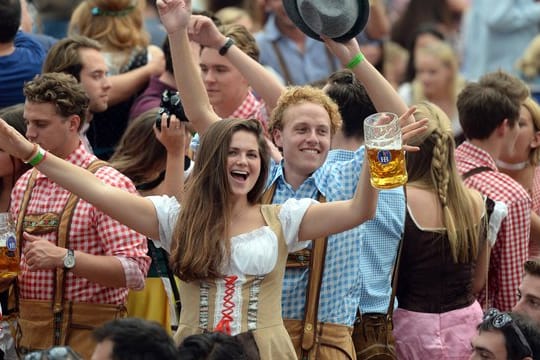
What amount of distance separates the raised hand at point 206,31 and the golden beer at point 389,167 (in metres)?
1.75

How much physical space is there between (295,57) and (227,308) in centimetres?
543

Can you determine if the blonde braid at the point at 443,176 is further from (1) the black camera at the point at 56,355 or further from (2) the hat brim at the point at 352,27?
(1) the black camera at the point at 56,355

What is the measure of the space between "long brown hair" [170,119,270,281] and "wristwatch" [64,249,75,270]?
60 cm

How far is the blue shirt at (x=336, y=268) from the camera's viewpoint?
20.0ft

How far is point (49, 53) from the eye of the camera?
7.89 m

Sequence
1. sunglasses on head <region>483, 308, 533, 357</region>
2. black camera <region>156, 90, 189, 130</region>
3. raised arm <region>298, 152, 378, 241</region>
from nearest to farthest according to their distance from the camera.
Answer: raised arm <region>298, 152, 378, 241</region>
sunglasses on head <region>483, 308, 533, 357</region>
black camera <region>156, 90, 189, 130</region>

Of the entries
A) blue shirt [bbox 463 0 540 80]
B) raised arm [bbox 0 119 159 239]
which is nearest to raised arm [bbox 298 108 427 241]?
raised arm [bbox 0 119 159 239]

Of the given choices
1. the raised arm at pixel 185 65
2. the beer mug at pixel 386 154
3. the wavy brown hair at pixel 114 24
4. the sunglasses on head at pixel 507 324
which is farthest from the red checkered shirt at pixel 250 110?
the beer mug at pixel 386 154

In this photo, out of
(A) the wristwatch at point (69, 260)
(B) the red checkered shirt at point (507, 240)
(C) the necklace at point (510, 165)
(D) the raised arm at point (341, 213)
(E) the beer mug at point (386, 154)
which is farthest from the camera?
(C) the necklace at point (510, 165)

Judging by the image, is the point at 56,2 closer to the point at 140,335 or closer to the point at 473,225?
the point at 473,225

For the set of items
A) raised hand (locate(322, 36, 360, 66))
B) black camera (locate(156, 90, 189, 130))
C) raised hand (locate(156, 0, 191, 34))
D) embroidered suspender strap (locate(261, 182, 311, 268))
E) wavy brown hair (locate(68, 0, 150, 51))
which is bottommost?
embroidered suspender strap (locate(261, 182, 311, 268))

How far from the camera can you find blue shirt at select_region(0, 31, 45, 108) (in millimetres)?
8164

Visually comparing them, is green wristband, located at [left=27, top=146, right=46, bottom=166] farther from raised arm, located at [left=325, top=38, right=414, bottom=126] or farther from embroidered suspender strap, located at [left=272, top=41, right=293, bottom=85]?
embroidered suspender strap, located at [left=272, top=41, right=293, bottom=85]

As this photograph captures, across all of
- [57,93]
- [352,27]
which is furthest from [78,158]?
[352,27]
